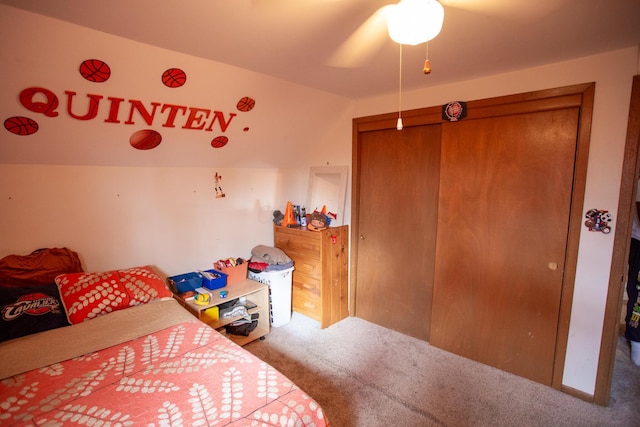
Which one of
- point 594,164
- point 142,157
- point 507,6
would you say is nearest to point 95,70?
point 142,157

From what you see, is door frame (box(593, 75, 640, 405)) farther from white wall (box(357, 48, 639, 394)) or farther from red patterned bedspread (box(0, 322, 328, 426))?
red patterned bedspread (box(0, 322, 328, 426))

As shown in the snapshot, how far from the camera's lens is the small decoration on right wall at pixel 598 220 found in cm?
183

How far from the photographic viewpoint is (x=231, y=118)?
2.32 meters

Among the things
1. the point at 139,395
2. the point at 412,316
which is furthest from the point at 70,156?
the point at 412,316

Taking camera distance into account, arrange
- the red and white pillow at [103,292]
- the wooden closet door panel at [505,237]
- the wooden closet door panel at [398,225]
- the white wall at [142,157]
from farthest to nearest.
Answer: the wooden closet door panel at [398,225] → the wooden closet door panel at [505,237] → the red and white pillow at [103,292] → the white wall at [142,157]

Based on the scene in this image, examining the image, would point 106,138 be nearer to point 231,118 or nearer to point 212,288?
point 231,118

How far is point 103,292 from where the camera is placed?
185cm

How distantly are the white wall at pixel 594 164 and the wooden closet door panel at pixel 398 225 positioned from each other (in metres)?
0.74

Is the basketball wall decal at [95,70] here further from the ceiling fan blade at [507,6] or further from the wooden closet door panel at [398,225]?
the wooden closet door panel at [398,225]

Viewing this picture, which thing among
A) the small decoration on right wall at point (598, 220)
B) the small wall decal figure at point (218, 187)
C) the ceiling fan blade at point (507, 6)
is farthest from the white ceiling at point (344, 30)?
the small wall decal figure at point (218, 187)

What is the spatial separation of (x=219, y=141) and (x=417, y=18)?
6.07ft

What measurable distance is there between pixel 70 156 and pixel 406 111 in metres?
2.45

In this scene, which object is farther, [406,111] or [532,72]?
[406,111]

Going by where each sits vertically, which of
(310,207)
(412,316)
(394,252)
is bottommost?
(412,316)
